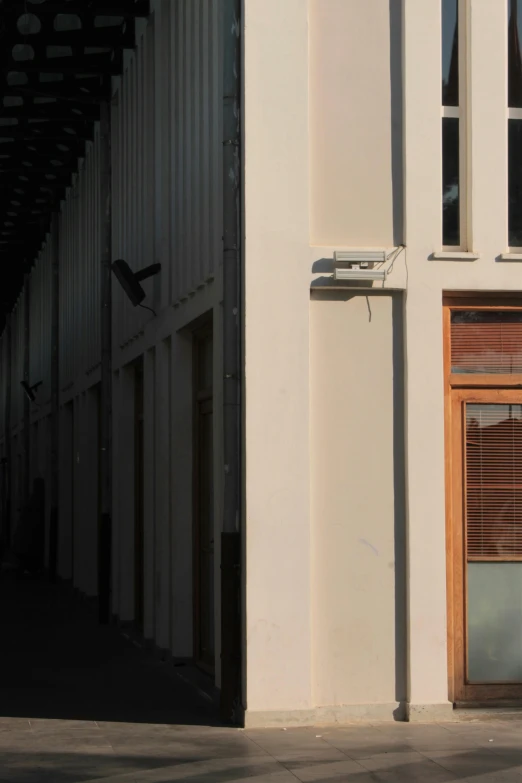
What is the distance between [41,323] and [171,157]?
20.7 m

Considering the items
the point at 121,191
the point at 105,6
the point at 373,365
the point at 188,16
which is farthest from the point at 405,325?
the point at 121,191

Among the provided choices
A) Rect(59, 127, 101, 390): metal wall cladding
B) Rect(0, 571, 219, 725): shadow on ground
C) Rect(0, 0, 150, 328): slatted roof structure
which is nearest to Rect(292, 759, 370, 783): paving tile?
Rect(0, 571, 219, 725): shadow on ground

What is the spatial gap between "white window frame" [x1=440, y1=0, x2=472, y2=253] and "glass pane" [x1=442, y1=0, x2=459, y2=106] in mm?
32

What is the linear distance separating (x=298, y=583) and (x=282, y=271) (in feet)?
7.71

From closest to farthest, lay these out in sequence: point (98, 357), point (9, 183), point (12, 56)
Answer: point (12, 56) → point (98, 357) → point (9, 183)

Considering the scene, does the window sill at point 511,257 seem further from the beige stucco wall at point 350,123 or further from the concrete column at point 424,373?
the beige stucco wall at point 350,123

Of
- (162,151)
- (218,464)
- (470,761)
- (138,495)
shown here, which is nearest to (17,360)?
(138,495)

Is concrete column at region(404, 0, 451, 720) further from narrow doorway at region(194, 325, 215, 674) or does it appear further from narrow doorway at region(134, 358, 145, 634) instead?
narrow doorway at region(134, 358, 145, 634)

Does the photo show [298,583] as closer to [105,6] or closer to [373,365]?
[373,365]

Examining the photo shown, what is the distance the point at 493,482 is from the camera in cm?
1145

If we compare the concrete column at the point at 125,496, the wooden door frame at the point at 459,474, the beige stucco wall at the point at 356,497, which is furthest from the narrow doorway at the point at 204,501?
the concrete column at the point at 125,496

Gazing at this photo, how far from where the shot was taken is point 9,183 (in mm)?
28750

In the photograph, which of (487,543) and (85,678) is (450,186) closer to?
(487,543)

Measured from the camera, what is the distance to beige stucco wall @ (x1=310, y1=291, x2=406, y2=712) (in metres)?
10.9
